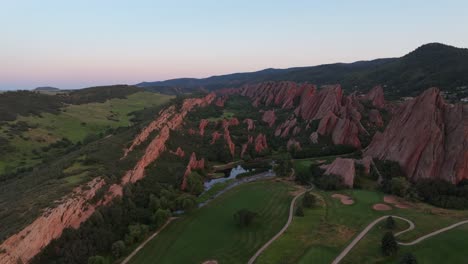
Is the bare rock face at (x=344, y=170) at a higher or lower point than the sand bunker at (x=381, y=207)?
higher

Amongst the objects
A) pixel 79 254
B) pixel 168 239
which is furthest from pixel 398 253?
pixel 79 254

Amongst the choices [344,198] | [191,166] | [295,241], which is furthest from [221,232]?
[191,166]

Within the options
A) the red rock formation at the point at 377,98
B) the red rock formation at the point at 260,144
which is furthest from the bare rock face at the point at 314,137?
the red rock formation at the point at 377,98

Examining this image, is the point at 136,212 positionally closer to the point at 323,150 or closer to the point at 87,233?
the point at 87,233

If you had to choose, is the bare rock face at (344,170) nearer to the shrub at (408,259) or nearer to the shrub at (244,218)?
the shrub at (244,218)

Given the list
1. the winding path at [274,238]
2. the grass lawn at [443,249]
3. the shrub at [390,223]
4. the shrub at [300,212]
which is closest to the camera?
the grass lawn at [443,249]

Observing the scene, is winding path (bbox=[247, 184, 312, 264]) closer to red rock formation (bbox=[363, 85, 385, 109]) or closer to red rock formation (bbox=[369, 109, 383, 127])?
red rock formation (bbox=[369, 109, 383, 127])

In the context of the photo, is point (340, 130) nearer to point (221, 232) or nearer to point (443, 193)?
point (443, 193)

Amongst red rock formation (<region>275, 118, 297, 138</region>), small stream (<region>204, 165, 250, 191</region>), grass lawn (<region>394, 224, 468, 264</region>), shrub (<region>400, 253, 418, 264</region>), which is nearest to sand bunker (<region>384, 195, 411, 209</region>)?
grass lawn (<region>394, 224, 468, 264</region>)
